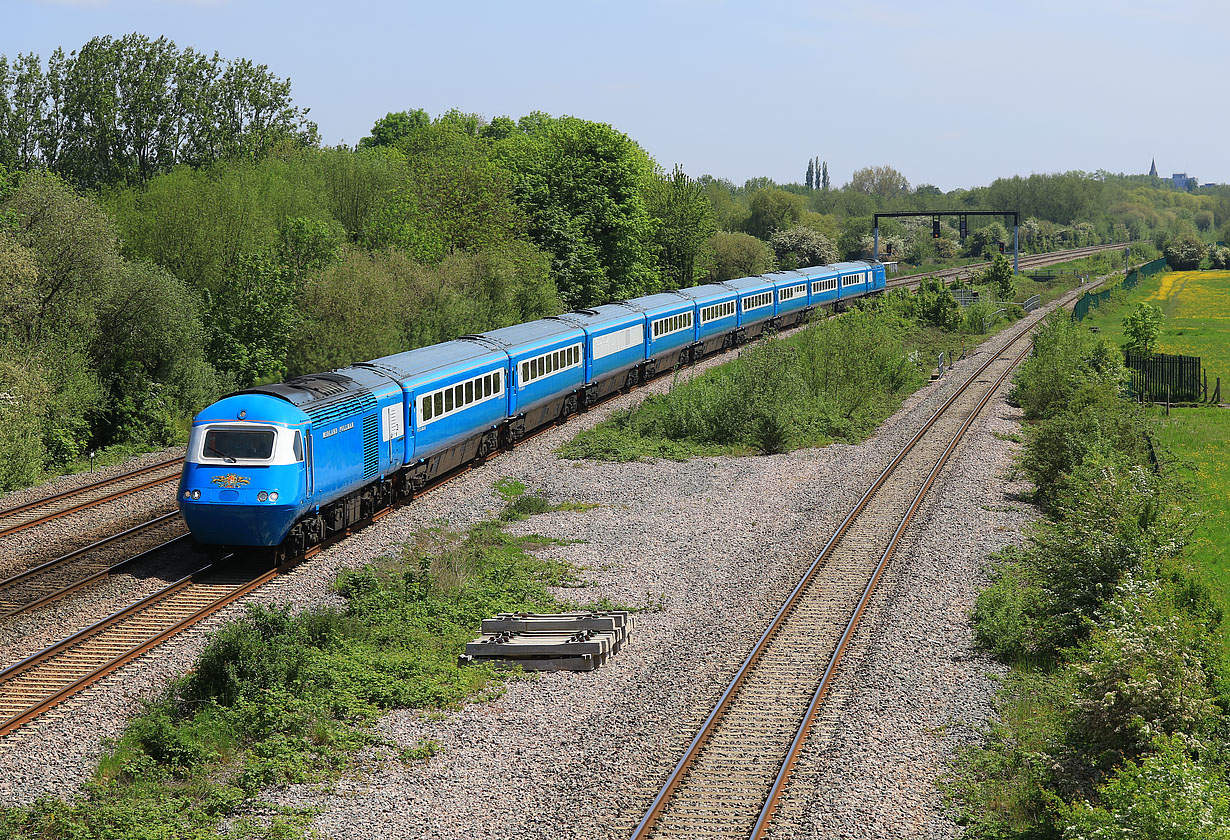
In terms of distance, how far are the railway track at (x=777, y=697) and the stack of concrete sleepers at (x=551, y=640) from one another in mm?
2271

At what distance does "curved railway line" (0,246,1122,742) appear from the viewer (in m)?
13.8

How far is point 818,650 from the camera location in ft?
57.5

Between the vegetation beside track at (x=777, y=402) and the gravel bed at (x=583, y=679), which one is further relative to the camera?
the vegetation beside track at (x=777, y=402)

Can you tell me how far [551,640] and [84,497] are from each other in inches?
620

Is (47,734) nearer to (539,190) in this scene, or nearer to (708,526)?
(708,526)

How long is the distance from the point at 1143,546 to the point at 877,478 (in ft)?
42.5

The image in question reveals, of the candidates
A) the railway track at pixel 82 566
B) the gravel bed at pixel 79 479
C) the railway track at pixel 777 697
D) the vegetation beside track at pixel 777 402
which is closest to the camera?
the railway track at pixel 777 697

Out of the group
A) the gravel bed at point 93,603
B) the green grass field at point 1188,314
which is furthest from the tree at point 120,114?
the green grass field at point 1188,314

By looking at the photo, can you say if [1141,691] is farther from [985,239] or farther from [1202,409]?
[985,239]

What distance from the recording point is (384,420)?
2394 cm

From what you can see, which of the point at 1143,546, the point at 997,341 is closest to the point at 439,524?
the point at 1143,546

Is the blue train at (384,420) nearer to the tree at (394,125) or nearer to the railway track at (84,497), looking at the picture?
the railway track at (84,497)

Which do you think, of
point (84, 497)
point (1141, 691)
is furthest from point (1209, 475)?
point (84, 497)

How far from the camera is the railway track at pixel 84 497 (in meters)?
24.7
